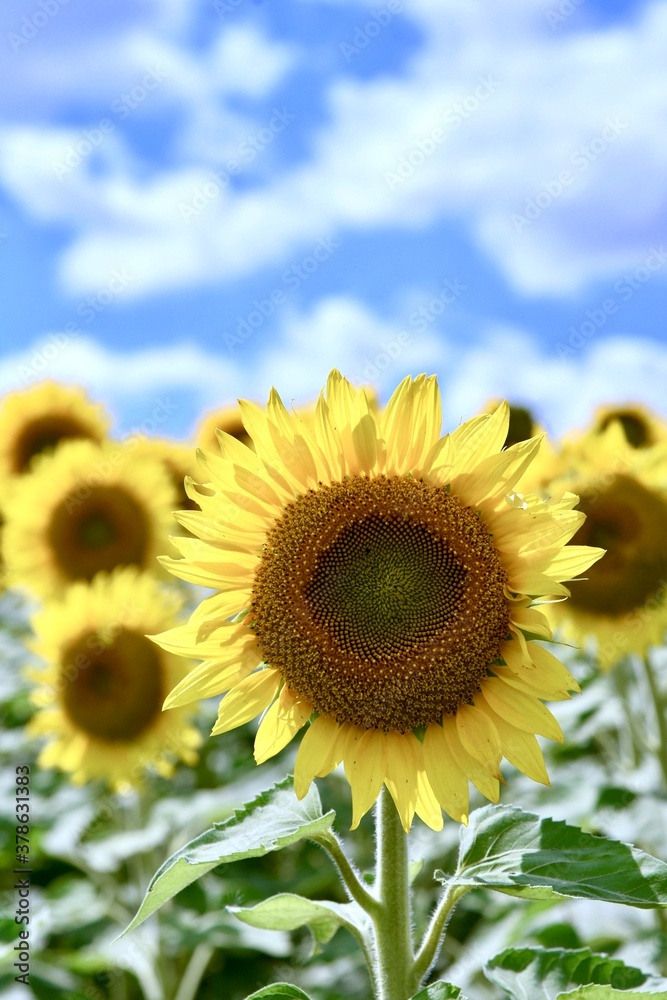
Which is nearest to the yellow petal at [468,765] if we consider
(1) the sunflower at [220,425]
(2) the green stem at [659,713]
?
(2) the green stem at [659,713]

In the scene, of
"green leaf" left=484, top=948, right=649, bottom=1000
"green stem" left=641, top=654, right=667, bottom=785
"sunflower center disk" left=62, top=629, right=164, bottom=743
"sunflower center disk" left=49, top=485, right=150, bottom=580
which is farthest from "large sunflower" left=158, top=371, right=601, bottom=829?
"sunflower center disk" left=49, top=485, right=150, bottom=580

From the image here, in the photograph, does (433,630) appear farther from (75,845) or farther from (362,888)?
(75,845)

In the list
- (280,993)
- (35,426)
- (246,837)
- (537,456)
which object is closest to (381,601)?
(246,837)

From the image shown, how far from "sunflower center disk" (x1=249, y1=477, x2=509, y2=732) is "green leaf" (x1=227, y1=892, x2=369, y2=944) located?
13.9 inches

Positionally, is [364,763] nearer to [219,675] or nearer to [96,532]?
[219,675]

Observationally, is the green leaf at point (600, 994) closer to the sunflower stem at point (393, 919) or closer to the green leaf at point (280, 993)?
the sunflower stem at point (393, 919)

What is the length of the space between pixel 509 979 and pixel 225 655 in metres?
0.90

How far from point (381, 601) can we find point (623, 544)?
2589 millimetres

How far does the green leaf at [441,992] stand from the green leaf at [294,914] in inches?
11.9

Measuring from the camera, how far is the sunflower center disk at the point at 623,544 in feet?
14.6

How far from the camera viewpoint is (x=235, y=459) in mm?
2096

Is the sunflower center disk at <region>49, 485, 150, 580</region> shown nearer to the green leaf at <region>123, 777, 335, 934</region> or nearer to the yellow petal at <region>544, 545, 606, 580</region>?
the green leaf at <region>123, 777, 335, 934</region>

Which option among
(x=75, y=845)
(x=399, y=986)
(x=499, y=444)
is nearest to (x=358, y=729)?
(x=399, y=986)

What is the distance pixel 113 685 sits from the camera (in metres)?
5.06
